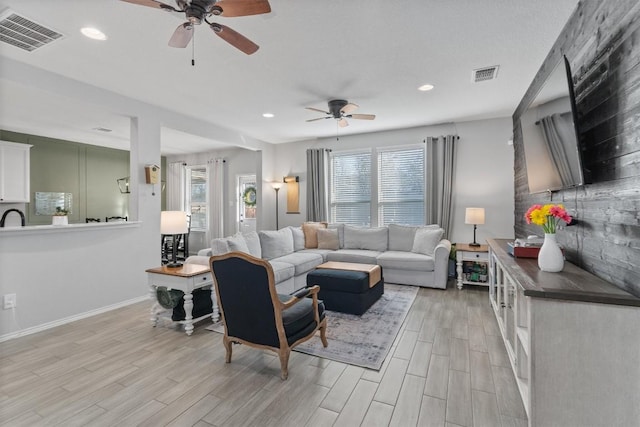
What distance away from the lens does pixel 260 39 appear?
2.66 metres

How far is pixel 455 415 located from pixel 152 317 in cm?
299

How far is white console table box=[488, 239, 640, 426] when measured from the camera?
1458 mm

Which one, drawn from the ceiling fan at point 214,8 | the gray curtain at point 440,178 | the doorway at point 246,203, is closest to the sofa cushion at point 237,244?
the ceiling fan at point 214,8

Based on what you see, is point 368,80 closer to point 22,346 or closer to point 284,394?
point 284,394

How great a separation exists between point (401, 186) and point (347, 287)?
3.01 meters

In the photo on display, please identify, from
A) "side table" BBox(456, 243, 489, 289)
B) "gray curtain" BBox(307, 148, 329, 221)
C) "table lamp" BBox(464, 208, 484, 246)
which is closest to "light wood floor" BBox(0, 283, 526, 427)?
"side table" BBox(456, 243, 489, 289)

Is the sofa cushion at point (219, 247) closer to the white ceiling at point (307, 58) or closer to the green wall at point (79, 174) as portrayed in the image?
the white ceiling at point (307, 58)

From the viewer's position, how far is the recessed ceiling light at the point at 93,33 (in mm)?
2492

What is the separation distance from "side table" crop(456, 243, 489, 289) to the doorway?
4819mm

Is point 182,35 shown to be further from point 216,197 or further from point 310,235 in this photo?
point 216,197

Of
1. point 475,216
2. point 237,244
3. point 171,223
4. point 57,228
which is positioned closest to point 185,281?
point 171,223

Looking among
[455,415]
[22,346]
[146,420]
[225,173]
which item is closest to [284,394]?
[146,420]

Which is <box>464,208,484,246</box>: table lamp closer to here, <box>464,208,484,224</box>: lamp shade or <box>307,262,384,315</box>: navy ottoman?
<box>464,208,484,224</box>: lamp shade

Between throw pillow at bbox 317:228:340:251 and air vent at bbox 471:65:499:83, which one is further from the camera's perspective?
throw pillow at bbox 317:228:340:251
